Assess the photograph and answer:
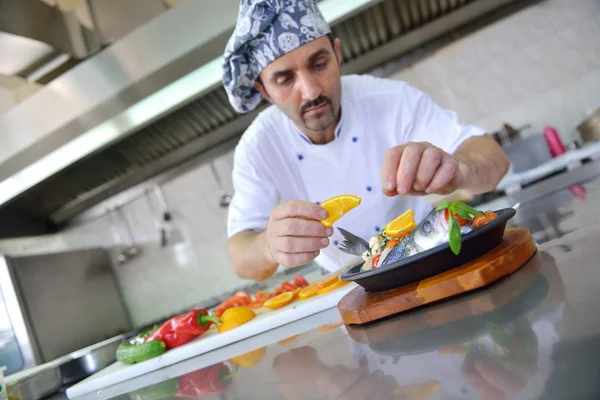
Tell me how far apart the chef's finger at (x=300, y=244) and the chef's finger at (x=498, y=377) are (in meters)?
0.43

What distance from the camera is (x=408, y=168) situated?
71 centimetres

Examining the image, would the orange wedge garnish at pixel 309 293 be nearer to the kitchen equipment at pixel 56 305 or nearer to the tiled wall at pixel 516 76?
the tiled wall at pixel 516 76

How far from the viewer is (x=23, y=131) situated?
2.08m

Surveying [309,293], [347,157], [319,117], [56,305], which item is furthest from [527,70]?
[56,305]

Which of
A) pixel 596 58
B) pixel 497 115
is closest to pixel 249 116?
pixel 497 115

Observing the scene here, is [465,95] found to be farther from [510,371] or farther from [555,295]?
[510,371]

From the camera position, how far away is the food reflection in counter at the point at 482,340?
13.4 inches

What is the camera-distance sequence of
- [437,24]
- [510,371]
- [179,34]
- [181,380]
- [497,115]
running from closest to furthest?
[510,371] < [181,380] < [179,34] < [437,24] < [497,115]

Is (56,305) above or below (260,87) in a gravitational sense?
below

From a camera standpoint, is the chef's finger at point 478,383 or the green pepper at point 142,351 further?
the green pepper at point 142,351

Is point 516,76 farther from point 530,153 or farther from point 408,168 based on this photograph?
point 408,168

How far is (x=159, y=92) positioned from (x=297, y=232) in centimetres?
139

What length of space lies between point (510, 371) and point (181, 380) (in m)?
0.67

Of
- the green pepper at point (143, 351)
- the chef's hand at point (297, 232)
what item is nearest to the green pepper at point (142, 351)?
the green pepper at point (143, 351)
